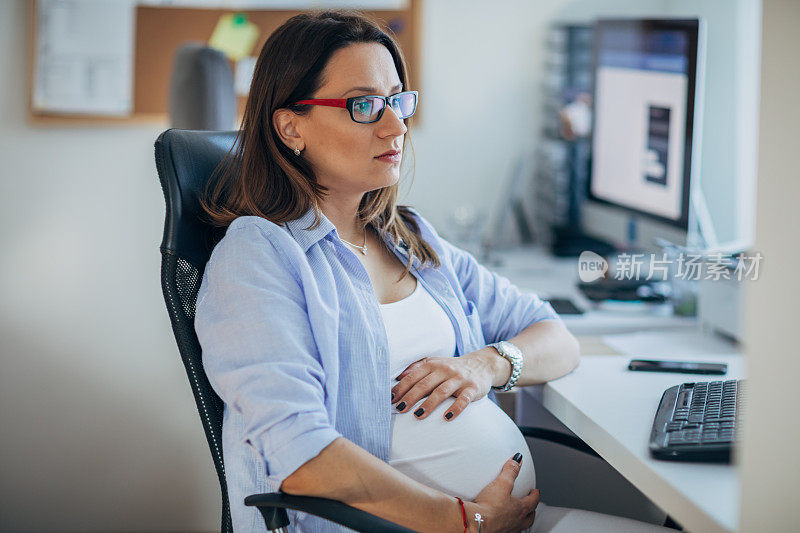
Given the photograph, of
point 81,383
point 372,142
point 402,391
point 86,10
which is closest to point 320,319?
point 402,391

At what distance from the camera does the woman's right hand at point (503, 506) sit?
1158mm

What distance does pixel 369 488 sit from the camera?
3.51 ft

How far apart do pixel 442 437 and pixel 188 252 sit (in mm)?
486

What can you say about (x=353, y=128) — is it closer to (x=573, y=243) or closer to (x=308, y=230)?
(x=308, y=230)

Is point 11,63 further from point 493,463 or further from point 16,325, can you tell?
point 493,463

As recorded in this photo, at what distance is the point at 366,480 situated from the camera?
107 centimetres

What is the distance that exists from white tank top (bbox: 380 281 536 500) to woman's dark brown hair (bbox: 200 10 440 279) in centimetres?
24

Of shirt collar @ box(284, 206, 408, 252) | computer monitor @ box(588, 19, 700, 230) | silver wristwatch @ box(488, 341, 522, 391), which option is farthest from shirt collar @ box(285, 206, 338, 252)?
computer monitor @ box(588, 19, 700, 230)

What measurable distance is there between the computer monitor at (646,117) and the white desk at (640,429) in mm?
419

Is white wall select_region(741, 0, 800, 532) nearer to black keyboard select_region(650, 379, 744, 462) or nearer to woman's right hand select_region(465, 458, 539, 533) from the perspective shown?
black keyboard select_region(650, 379, 744, 462)

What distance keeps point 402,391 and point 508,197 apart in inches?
61.6

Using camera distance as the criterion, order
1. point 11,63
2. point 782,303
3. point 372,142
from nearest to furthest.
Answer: point 782,303
point 372,142
point 11,63

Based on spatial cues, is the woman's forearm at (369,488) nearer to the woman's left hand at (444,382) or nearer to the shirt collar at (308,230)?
the woman's left hand at (444,382)
